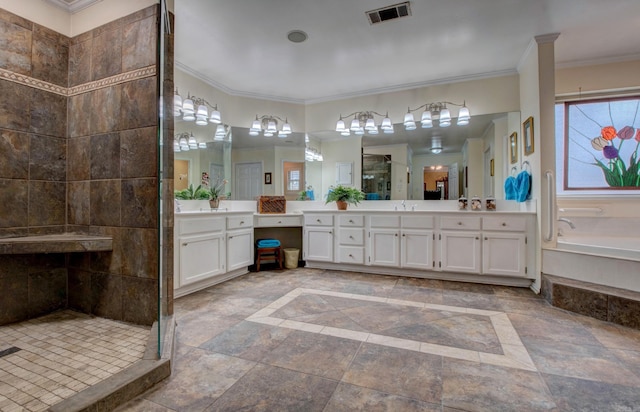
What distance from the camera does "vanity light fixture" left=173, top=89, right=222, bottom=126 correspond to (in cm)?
350

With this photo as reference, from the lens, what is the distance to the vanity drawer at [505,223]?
3180mm

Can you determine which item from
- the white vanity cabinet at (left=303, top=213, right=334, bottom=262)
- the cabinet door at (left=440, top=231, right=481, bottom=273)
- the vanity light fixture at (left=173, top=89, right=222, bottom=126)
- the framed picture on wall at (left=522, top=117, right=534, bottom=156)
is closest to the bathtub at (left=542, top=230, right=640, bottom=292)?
the cabinet door at (left=440, top=231, right=481, bottom=273)

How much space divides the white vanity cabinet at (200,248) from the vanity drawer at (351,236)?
1540mm

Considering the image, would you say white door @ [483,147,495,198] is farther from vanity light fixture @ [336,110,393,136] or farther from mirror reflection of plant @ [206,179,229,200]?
mirror reflection of plant @ [206,179,229,200]

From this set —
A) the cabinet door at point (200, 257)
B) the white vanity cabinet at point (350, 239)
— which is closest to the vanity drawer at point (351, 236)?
the white vanity cabinet at point (350, 239)

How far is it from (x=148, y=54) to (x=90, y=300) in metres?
1.88

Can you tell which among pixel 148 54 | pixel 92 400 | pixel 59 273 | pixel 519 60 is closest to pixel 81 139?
pixel 148 54

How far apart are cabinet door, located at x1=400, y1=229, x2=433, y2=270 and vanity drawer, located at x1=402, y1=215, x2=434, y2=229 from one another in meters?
0.06

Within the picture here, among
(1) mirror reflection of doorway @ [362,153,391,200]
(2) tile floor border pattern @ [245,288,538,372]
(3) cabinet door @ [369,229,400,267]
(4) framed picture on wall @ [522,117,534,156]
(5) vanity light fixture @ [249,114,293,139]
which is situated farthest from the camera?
(5) vanity light fixture @ [249,114,293,139]

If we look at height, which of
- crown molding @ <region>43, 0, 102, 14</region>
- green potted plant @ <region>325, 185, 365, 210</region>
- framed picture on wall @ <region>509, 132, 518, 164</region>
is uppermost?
crown molding @ <region>43, 0, 102, 14</region>

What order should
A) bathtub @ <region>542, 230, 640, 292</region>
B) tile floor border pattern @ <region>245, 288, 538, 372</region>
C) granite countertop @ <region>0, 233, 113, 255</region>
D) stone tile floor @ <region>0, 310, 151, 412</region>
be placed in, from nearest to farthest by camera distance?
stone tile floor @ <region>0, 310, 151, 412</region>
tile floor border pattern @ <region>245, 288, 538, 372</region>
granite countertop @ <region>0, 233, 113, 255</region>
bathtub @ <region>542, 230, 640, 292</region>

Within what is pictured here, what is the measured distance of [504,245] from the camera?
10.7ft

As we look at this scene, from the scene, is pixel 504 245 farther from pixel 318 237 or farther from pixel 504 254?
pixel 318 237

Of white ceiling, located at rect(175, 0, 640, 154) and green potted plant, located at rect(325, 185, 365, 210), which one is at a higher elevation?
white ceiling, located at rect(175, 0, 640, 154)
